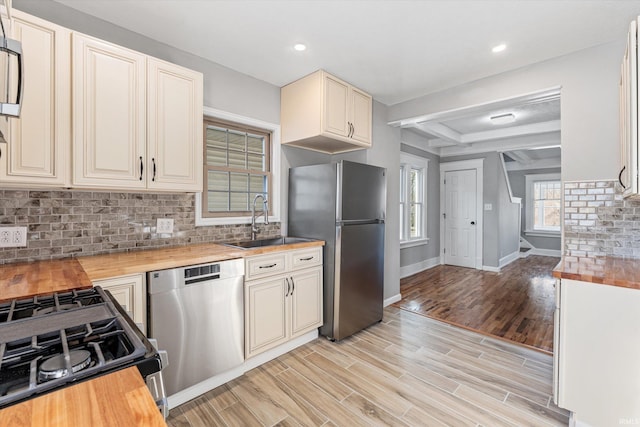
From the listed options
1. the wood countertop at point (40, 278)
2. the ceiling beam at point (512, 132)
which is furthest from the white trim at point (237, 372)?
the ceiling beam at point (512, 132)

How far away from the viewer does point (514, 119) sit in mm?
4371

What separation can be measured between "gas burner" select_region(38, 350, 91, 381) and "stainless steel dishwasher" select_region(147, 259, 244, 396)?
1.04 m

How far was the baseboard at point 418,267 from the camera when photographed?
5.16 meters

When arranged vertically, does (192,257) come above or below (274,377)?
above

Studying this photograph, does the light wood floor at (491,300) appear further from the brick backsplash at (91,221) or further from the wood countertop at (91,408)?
the wood countertop at (91,408)

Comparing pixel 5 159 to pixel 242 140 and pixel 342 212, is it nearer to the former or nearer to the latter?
pixel 242 140

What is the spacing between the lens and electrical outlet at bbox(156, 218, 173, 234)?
2277 mm

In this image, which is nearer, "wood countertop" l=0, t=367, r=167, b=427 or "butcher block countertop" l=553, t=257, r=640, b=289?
"wood countertop" l=0, t=367, r=167, b=427

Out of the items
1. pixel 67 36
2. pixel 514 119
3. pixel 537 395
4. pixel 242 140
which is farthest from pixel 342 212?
pixel 514 119

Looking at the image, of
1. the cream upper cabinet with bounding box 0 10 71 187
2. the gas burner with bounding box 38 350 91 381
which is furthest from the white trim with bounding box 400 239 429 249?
the gas burner with bounding box 38 350 91 381

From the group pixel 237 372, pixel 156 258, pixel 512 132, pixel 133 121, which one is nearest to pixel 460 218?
pixel 512 132

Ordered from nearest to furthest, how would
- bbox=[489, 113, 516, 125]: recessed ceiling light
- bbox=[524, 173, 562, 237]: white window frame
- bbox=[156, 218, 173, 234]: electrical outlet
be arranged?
1. bbox=[156, 218, 173, 234]: electrical outlet
2. bbox=[489, 113, 516, 125]: recessed ceiling light
3. bbox=[524, 173, 562, 237]: white window frame

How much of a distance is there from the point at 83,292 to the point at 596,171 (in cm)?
329

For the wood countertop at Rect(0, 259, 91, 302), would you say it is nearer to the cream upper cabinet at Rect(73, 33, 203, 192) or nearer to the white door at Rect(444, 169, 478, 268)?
the cream upper cabinet at Rect(73, 33, 203, 192)
